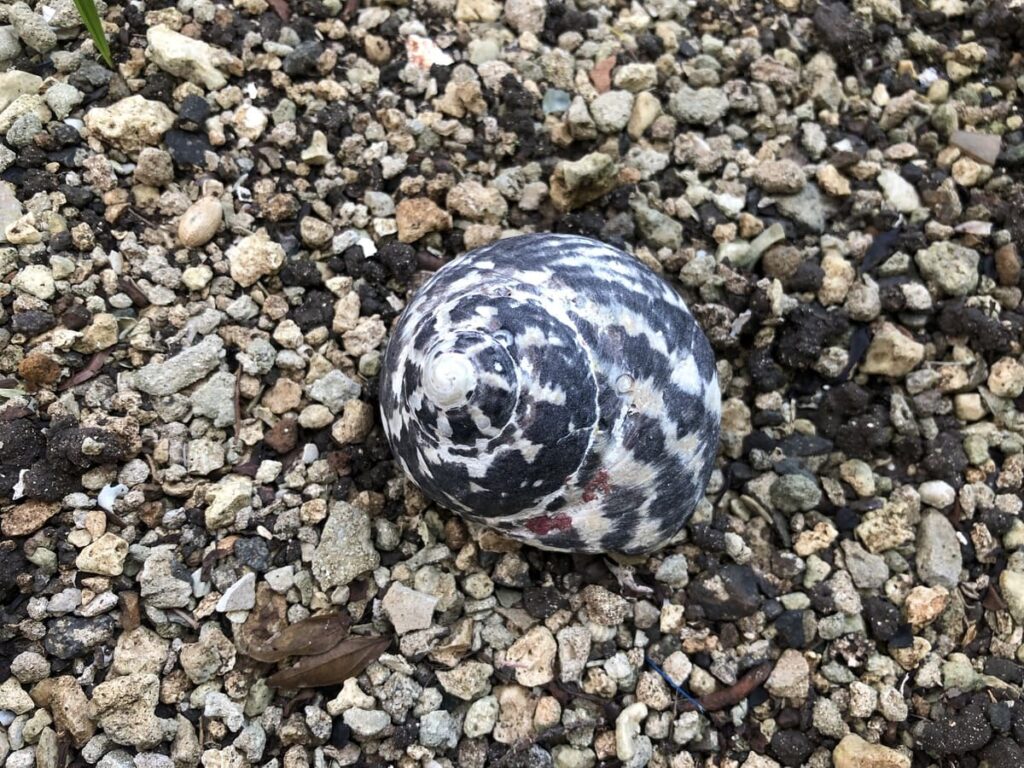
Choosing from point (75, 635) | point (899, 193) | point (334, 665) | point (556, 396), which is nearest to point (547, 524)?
point (556, 396)

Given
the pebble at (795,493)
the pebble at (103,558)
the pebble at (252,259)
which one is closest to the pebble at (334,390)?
the pebble at (252,259)

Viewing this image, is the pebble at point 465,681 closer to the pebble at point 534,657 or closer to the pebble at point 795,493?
the pebble at point 534,657

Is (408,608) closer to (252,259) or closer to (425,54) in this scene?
(252,259)

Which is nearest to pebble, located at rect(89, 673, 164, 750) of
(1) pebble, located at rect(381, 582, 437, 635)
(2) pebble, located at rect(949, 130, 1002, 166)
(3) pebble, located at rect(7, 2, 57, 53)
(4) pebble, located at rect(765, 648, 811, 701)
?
(1) pebble, located at rect(381, 582, 437, 635)

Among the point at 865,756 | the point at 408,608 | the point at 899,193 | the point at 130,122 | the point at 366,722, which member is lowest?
the point at 865,756

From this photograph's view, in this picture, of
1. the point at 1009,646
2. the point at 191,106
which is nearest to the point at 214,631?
the point at 191,106

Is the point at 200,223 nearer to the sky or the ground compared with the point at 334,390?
nearer to the sky

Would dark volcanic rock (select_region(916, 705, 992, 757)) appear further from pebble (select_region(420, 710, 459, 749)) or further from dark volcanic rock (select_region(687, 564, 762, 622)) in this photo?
pebble (select_region(420, 710, 459, 749))
